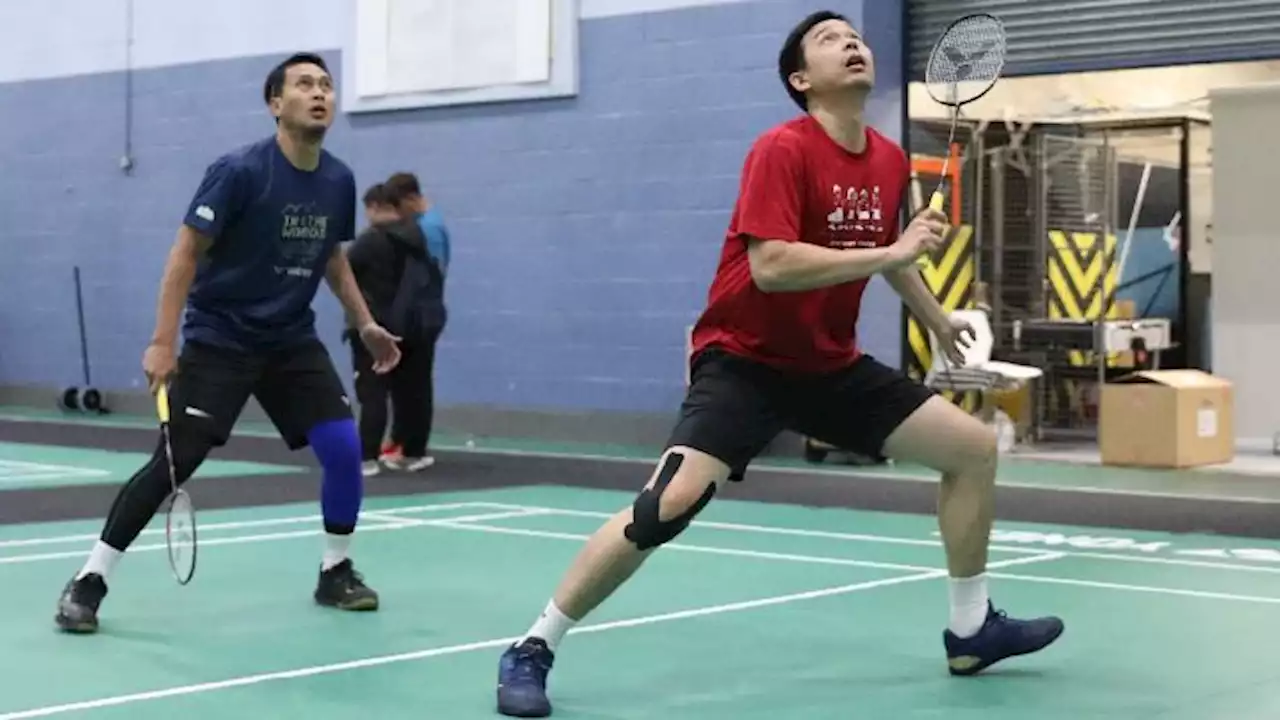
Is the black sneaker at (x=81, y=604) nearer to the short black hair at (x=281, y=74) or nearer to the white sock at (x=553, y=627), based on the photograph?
the short black hair at (x=281, y=74)

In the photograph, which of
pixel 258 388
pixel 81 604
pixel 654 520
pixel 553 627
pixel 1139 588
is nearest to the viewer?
pixel 654 520

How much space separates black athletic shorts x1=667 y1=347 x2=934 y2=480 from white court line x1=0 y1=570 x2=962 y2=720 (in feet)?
3.95

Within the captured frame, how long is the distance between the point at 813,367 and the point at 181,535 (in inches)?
98.5

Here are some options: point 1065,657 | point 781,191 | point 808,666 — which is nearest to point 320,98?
point 781,191

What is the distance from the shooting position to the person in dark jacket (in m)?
11.6

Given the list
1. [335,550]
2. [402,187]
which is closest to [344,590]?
[335,550]

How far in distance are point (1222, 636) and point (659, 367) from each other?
8.35m

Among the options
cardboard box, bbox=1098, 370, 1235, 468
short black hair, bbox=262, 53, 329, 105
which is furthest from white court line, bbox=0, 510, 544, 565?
cardboard box, bbox=1098, 370, 1235, 468

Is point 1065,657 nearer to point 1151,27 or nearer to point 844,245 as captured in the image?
point 844,245

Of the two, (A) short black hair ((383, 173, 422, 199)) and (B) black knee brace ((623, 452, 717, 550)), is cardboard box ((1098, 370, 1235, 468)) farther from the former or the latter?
(B) black knee brace ((623, 452, 717, 550))

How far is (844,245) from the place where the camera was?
5039mm

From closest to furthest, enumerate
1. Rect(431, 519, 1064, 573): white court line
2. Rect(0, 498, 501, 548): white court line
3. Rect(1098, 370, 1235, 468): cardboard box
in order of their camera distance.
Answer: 1. Rect(431, 519, 1064, 573): white court line
2. Rect(0, 498, 501, 548): white court line
3. Rect(1098, 370, 1235, 468): cardboard box

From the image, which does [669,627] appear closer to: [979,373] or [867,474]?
[867,474]

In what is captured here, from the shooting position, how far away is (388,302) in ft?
38.1
